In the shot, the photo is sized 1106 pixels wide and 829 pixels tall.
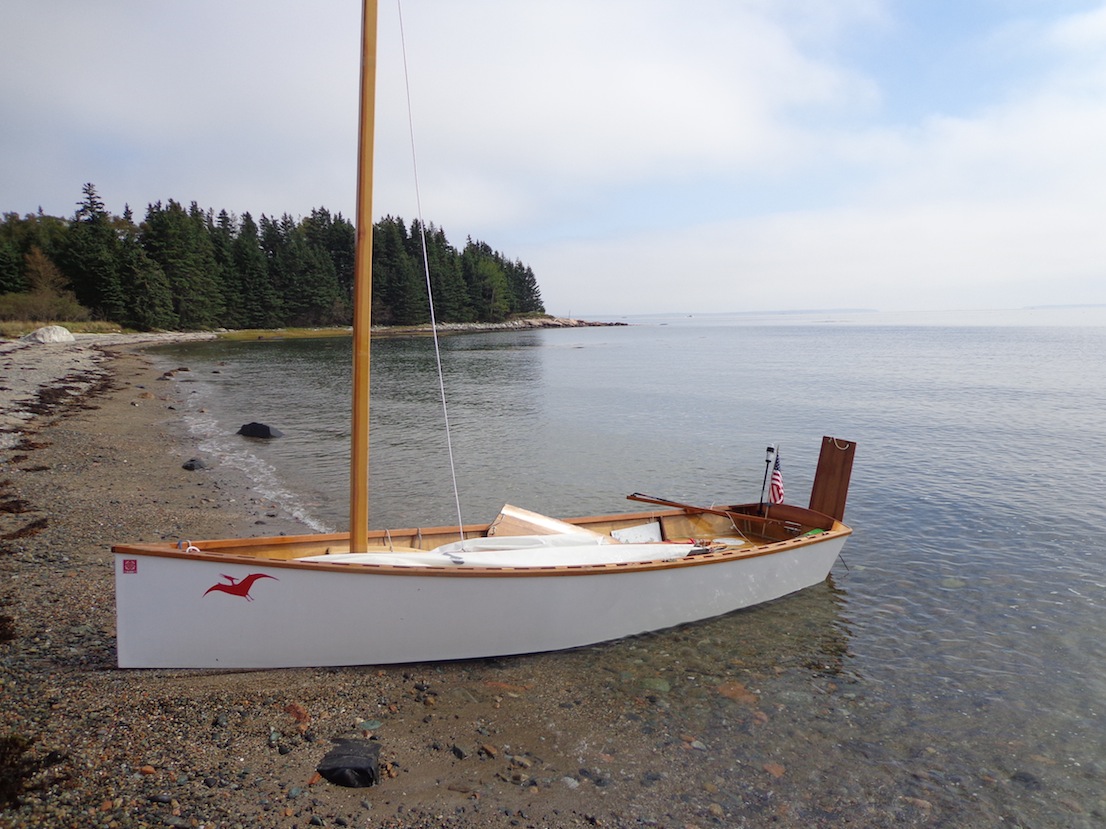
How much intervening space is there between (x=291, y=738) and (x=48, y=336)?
62.9 meters

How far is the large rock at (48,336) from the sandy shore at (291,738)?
182 ft

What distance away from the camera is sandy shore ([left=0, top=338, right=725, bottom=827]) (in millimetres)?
4836

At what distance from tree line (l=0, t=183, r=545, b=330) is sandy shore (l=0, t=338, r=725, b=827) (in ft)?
242

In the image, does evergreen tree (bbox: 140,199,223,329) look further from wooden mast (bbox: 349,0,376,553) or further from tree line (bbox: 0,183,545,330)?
wooden mast (bbox: 349,0,376,553)

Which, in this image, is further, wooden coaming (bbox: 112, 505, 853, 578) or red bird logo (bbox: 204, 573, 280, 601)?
wooden coaming (bbox: 112, 505, 853, 578)

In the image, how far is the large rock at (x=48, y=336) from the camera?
51625mm

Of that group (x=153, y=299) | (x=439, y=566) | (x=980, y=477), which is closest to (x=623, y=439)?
(x=980, y=477)

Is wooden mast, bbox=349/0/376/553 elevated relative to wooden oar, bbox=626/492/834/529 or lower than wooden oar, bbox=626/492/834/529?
elevated

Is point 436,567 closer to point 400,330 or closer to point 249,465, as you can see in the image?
point 249,465

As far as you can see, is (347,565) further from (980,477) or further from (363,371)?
(980,477)

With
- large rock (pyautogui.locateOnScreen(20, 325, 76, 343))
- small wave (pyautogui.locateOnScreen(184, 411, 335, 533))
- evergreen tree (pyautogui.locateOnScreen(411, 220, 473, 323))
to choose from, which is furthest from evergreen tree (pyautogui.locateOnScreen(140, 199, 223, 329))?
small wave (pyautogui.locateOnScreen(184, 411, 335, 533))

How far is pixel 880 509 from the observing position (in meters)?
15.7

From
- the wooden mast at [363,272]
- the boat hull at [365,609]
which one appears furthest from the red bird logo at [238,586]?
the wooden mast at [363,272]

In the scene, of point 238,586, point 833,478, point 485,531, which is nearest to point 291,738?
point 238,586
